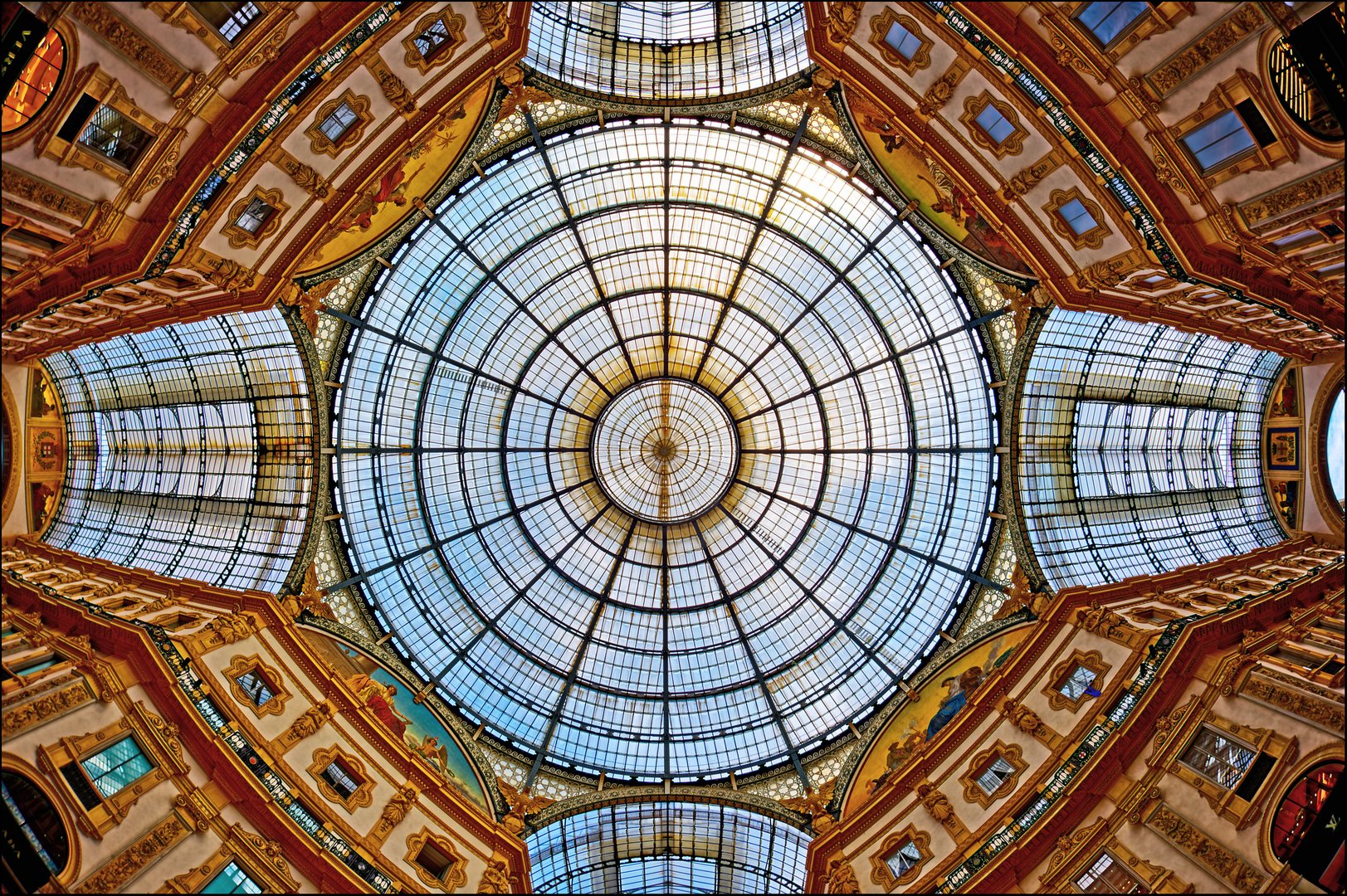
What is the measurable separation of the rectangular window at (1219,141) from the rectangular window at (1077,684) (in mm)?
14885

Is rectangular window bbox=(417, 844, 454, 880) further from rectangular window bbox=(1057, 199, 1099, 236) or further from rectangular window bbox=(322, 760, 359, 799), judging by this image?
rectangular window bbox=(1057, 199, 1099, 236)

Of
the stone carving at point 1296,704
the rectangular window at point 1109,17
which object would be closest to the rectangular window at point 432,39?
the rectangular window at point 1109,17

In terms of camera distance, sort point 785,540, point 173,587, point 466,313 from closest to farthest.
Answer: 1. point 173,587
2. point 466,313
3. point 785,540

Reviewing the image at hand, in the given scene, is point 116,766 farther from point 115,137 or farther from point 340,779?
point 115,137

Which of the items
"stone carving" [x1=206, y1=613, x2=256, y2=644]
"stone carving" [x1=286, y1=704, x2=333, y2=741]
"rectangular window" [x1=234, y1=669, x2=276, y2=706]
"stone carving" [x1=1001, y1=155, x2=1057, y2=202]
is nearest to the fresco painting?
"stone carving" [x1=1001, y1=155, x2=1057, y2=202]

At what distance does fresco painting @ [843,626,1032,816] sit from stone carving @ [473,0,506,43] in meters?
24.6

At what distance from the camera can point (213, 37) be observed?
1681cm

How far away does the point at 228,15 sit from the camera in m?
16.9

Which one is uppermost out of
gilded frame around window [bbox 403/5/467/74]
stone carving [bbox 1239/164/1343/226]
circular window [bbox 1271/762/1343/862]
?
gilded frame around window [bbox 403/5/467/74]

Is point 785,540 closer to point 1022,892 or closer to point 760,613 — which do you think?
point 760,613

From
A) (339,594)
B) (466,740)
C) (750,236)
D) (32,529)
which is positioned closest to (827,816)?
(466,740)

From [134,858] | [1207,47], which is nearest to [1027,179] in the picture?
[1207,47]

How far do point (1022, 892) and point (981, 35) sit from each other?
2318cm

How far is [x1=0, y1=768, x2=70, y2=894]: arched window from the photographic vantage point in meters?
16.5
